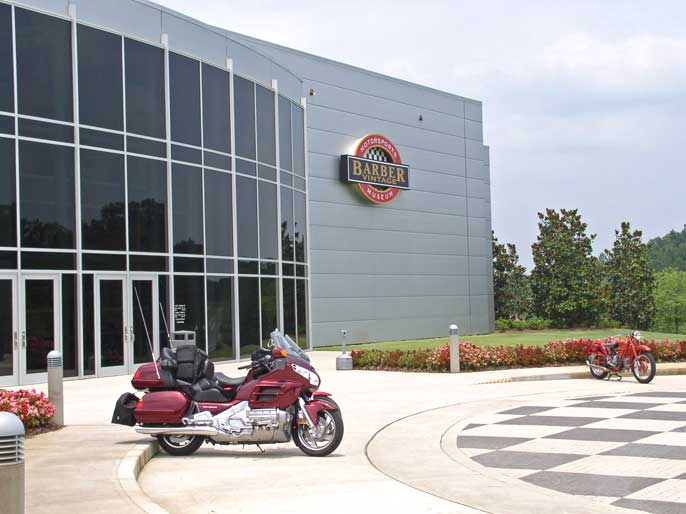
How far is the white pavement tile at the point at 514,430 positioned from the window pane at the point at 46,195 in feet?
40.6

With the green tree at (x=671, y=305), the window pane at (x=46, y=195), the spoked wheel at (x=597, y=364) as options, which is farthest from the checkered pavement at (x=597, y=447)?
the green tree at (x=671, y=305)

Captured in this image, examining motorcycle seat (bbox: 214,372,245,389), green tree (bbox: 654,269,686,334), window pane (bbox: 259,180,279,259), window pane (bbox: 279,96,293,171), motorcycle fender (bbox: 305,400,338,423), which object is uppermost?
window pane (bbox: 279,96,293,171)

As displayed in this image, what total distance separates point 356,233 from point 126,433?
26.0 meters

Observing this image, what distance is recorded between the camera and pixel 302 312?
31.9 m

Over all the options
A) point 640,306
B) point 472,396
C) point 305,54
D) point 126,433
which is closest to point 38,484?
point 126,433

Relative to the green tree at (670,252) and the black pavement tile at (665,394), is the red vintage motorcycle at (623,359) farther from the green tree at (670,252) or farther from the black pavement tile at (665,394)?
the green tree at (670,252)

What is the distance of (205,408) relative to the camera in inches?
414

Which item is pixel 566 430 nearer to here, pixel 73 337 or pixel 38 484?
pixel 38 484

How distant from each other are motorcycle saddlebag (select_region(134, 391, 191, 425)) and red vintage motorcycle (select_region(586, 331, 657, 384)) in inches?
445

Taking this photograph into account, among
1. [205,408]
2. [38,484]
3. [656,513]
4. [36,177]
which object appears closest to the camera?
[656,513]

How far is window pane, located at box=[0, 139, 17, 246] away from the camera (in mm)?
20016

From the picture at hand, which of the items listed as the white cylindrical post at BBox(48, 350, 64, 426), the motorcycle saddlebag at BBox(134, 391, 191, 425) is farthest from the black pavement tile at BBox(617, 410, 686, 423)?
the white cylindrical post at BBox(48, 350, 64, 426)

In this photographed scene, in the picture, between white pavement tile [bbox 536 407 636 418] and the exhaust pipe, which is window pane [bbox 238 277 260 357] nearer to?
white pavement tile [bbox 536 407 636 418]

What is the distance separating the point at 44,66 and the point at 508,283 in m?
32.3
